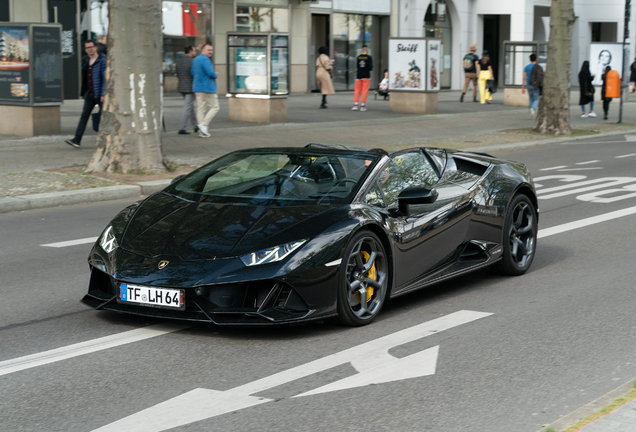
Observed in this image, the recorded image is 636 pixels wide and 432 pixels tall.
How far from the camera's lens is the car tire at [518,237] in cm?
746

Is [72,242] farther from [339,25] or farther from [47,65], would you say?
[339,25]

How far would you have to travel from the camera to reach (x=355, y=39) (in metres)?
37.8

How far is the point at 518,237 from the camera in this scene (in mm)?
7688

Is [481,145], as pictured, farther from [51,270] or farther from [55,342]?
[55,342]

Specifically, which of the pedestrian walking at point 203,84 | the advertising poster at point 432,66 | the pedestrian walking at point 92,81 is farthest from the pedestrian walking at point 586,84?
the pedestrian walking at point 92,81

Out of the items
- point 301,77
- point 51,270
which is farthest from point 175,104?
point 51,270

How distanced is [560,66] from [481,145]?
4.82 metres

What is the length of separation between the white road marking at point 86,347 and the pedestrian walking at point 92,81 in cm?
1117

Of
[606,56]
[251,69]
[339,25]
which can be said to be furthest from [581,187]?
[339,25]

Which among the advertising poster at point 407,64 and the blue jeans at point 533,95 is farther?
the advertising poster at point 407,64

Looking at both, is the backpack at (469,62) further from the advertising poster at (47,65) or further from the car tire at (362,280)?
the car tire at (362,280)

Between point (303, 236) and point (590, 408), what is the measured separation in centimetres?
212

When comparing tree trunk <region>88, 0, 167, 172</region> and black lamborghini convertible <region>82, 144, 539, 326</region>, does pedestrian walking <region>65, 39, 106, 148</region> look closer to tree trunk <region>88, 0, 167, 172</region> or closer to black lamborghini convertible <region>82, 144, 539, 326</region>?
tree trunk <region>88, 0, 167, 172</region>

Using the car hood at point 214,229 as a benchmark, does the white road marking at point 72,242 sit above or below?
below
